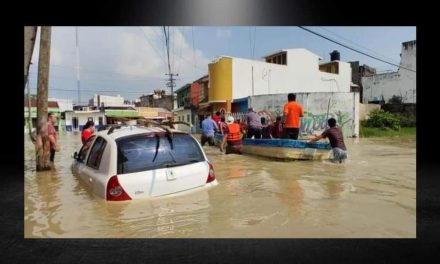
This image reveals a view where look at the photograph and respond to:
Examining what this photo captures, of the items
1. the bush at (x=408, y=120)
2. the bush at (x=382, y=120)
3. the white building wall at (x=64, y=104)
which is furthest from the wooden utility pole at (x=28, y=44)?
the bush at (x=408, y=120)

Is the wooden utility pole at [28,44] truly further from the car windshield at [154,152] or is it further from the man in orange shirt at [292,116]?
the man in orange shirt at [292,116]

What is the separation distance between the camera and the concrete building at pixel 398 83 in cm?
496

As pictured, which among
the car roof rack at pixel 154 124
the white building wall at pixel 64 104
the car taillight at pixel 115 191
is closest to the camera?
the car taillight at pixel 115 191

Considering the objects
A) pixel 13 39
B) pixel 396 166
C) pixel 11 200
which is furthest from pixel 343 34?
pixel 11 200

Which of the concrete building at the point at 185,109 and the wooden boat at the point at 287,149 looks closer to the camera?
the concrete building at the point at 185,109

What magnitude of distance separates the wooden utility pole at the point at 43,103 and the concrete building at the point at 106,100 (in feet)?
1.59

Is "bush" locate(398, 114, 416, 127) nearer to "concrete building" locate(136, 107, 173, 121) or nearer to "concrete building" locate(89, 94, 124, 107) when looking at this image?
"concrete building" locate(136, 107, 173, 121)

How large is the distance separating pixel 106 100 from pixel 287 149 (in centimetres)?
201

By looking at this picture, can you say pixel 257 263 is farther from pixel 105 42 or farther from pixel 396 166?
pixel 105 42

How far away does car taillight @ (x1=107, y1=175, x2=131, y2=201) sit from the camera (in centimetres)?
447

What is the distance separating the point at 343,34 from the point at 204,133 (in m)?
1.77

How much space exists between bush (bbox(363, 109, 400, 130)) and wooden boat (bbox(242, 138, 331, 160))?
55 centimetres

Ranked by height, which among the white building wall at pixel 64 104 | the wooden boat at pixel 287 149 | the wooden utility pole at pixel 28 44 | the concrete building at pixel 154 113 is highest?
the wooden utility pole at pixel 28 44

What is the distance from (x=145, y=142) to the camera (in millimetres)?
4641
